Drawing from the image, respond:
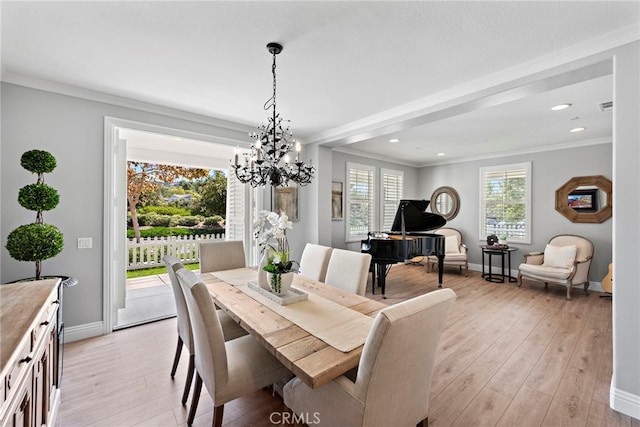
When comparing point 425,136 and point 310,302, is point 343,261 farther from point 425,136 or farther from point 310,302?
point 425,136

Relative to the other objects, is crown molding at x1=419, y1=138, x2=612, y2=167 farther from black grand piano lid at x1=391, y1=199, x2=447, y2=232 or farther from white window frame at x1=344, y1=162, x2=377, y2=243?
black grand piano lid at x1=391, y1=199, x2=447, y2=232

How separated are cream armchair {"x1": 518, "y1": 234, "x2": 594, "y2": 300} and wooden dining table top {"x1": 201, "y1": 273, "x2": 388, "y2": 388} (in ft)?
14.0

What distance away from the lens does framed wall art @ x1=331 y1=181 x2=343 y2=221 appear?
571 cm

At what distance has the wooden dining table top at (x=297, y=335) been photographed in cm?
123

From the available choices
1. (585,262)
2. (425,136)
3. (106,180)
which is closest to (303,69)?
(106,180)

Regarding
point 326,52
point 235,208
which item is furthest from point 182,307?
point 235,208

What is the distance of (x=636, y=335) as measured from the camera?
191 centimetres

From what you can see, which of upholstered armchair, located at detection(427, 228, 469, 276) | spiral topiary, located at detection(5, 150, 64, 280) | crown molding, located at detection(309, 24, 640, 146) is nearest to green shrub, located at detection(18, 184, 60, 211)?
spiral topiary, located at detection(5, 150, 64, 280)

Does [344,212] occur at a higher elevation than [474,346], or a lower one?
higher

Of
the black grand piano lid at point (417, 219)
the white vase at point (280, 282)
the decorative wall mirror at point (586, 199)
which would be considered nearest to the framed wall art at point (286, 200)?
the black grand piano lid at point (417, 219)

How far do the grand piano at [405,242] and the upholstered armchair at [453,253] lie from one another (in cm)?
82

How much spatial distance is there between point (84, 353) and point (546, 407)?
3.89 m

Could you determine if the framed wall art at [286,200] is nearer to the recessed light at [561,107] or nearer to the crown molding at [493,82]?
the crown molding at [493,82]

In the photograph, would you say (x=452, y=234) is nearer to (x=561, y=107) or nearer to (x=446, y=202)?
(x=446, y=202)
